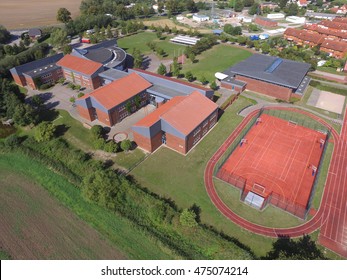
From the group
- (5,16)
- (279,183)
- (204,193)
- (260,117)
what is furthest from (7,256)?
(5,16)

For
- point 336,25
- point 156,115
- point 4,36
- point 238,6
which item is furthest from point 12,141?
point 238,6

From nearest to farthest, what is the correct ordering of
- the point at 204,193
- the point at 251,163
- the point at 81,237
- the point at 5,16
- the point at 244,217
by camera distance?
the point at 81,237 → the point at 244,217 → the point at 204,193 → the point at 251,163 → the point at 5,16

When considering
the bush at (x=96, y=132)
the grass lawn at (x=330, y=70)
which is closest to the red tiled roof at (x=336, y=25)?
the grass lawn at (x=330, y=70)

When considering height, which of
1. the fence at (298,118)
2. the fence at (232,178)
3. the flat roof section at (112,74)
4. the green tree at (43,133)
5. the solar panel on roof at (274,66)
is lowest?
the fence at (298,118)

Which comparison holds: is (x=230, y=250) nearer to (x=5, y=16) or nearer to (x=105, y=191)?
(x=105, y=191)

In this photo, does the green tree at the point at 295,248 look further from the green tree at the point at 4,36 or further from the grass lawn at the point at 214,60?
the green tree at the point at 4,36

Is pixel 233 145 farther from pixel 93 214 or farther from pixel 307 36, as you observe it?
pixel 307 36

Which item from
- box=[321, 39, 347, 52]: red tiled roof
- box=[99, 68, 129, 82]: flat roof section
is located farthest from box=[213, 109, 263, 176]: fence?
box=[321, 39, 347, 52]: red tiled roof
